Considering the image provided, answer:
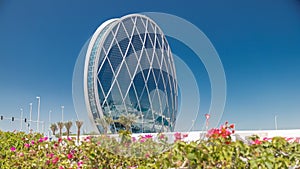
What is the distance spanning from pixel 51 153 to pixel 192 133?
2553 mm

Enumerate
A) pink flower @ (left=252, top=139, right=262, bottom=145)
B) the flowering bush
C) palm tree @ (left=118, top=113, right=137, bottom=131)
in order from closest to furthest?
the flowering bush → pink flower @ (left=252, top=139, right=262, bottom=145) → palm tree @ (left=118, top=113, right=137, bottom=131)

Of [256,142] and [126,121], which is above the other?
[126,121]

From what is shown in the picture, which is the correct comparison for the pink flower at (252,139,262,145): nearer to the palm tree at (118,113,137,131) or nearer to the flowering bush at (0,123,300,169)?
the flowering bush at (0,123,300,169)

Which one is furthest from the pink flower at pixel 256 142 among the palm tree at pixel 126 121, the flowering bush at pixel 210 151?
the palm tree at pixel 126 121

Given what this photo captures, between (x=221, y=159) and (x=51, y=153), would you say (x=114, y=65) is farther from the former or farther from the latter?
(x=221, y=159)

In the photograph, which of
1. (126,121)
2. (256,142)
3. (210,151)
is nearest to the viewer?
(210,151)

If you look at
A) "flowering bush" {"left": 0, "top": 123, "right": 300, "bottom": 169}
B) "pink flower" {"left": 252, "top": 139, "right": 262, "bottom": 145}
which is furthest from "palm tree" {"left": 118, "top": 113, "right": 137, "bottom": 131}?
→ "pink flower" {"left": 252, "top": 139, "right": 262, "bottom": 145}

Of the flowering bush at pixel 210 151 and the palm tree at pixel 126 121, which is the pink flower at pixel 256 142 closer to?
the flowering bush at pixel 210 151

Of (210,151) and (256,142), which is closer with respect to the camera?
(210,151)

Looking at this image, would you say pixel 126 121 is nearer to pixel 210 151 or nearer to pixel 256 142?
pixel 210 151

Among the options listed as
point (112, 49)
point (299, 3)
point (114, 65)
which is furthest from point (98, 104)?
point (299, 3)

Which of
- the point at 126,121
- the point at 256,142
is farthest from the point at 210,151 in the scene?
the point at 126,121

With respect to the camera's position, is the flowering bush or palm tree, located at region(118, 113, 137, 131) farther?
palm tree, located at region(118, 113, 137, 131)

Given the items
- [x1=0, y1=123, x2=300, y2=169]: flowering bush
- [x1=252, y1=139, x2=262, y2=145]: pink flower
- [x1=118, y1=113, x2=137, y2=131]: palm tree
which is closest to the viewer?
[x1=0, y1=123, x2=300, y2=169]: flowering bush
